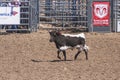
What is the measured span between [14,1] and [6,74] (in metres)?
10.9

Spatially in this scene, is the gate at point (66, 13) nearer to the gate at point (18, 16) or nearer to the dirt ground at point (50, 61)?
the gate at point (18, 16)

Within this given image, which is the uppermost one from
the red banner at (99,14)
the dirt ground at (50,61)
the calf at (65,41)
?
the red banner at (99,14)

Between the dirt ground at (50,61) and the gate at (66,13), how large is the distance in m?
3.78

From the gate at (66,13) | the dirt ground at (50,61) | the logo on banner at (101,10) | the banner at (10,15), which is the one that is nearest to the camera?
the dirt ground at (50,61)

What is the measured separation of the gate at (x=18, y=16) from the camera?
21.2 metres

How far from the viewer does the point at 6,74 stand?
10.8 metres

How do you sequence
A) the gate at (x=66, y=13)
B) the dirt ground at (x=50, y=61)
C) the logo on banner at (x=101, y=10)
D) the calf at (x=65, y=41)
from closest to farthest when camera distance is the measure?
the dirt ground at (x=50, y=61) < the calf at (x=65, y=41) < the logo on banner at (x=101, y=10) < the gate at (x=66, y=13)

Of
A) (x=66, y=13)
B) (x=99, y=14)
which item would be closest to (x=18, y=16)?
(x=66, y=13)

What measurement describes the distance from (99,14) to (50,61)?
9.70 m

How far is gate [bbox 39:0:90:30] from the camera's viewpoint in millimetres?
23125

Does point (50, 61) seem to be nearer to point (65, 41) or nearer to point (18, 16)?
point (65, 41)

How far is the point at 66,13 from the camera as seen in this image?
930 inches

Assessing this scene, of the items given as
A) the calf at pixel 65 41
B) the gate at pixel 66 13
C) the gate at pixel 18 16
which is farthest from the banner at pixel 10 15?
the calf at pixel 65 41

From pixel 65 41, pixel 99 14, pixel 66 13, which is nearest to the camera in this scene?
pixel 65 41
